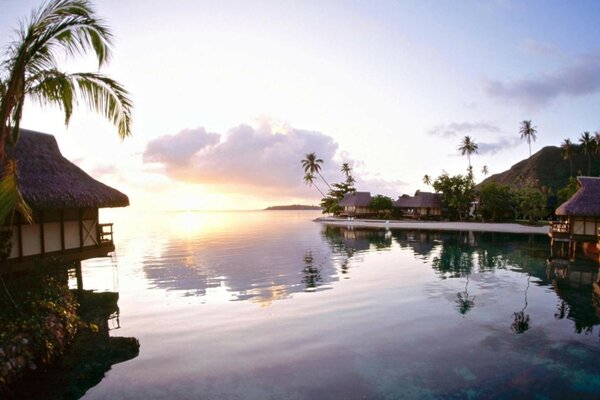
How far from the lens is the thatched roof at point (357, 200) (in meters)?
67.5

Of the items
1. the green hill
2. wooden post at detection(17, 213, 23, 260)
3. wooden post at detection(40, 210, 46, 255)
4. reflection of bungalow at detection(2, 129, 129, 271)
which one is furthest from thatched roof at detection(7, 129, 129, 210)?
the green hill

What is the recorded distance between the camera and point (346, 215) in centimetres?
7075

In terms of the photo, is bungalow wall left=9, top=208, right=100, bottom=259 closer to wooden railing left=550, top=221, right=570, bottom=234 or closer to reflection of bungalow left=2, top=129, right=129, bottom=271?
reflection of bungalow left=2, top=129, right=129, bottom=271

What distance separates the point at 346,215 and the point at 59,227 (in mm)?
59513

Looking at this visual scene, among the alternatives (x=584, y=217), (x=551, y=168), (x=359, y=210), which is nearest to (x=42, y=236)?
(x=584, y=217)

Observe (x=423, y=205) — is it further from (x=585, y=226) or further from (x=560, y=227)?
(x=585, y=226)

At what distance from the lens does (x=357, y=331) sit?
36.2ft

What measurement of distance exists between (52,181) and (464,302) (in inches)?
625

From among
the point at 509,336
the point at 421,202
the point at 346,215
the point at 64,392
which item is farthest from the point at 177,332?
the point at 346,215

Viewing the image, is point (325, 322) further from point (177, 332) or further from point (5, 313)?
point (5, 313)

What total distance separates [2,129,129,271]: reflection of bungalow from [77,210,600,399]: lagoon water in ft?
10.2

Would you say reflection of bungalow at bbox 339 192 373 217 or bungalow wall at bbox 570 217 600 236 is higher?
reflection of bungalow at bbox 339 192 373 217

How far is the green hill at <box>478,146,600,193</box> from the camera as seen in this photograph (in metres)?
71.5

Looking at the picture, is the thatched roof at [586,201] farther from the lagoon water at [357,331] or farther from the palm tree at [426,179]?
the palm tree at [426,179]
